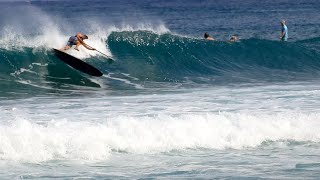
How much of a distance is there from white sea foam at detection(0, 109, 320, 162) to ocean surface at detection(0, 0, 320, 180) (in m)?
0.02

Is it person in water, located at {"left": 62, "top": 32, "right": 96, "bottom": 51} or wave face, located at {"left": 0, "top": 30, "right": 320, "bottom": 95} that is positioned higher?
person in water, located at {"left": 62, "top": 32, "right": 96, "bottom": 51}

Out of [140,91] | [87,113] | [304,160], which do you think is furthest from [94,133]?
[140,91]

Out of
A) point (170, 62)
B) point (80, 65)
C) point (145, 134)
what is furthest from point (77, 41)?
point (145, 134)

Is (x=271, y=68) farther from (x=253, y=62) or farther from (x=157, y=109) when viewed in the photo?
(x=157, y=109)

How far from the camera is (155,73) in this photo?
1034 inches

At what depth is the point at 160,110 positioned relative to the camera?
55.2 feet

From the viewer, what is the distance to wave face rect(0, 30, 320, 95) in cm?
2439

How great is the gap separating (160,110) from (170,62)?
11.6m

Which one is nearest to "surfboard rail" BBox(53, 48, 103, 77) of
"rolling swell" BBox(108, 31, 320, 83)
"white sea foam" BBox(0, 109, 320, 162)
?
"rolling swell" BBox(108, 31, 320, 83)

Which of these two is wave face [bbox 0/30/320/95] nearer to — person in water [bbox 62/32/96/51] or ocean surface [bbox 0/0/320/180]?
ocean surface [bbox 0/0/320/180]

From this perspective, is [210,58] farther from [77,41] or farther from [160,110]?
[160,110]

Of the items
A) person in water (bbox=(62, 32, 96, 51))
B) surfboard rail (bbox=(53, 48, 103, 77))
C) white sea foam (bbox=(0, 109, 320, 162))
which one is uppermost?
person in water (bbox=(62, 32, 96, 51))

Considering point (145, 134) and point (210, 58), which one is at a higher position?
point (210, 58)

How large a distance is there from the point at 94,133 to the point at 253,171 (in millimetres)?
3692
